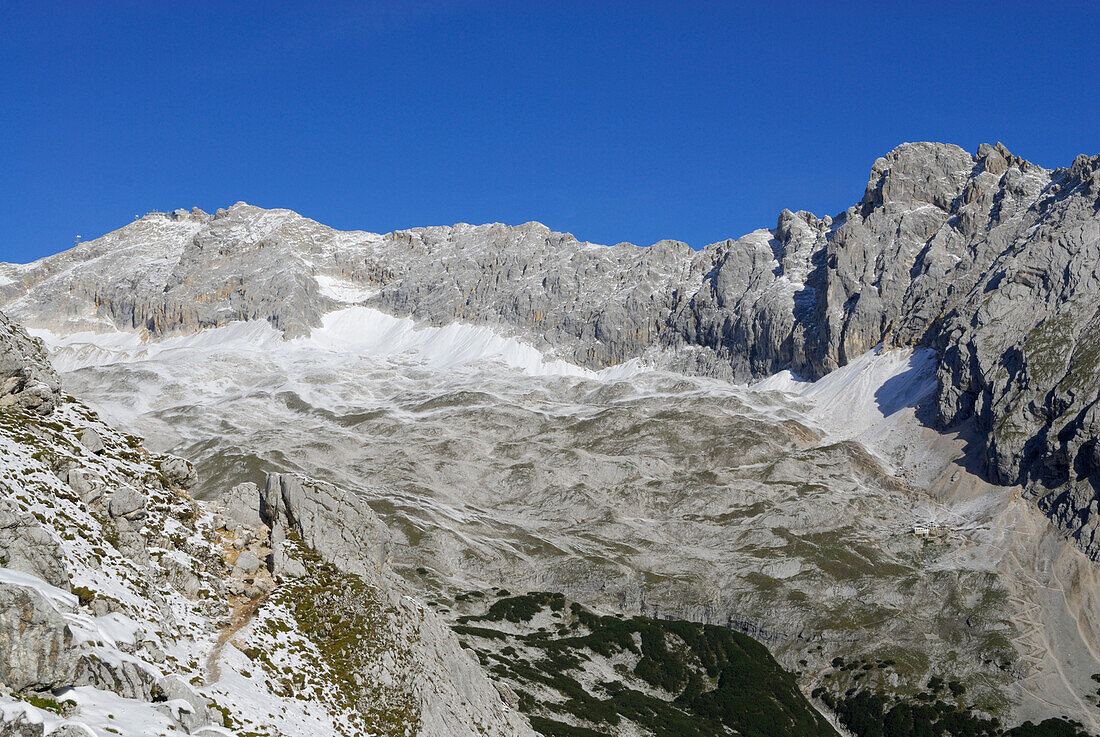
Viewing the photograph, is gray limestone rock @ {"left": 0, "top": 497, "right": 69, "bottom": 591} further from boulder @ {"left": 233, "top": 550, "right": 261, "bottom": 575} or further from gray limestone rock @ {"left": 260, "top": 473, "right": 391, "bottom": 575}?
gray limestone rock @ {"left": 260, "top": 473, "right": 391, "bottom": 575}

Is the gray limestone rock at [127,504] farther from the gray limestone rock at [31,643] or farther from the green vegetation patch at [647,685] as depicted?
the green vegetation patch at [647,685]

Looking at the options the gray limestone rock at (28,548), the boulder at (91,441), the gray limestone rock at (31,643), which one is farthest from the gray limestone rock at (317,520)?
the gray limestone rock at (31,643)

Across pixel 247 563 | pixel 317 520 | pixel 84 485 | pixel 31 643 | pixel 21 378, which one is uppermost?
pixel 21 378

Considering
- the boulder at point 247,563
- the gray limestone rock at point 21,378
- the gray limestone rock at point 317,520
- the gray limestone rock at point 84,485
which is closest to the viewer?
the gray limestone rock at point 84,485

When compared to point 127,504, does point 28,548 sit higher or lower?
lower

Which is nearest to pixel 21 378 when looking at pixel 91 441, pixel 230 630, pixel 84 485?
pixel 91 441

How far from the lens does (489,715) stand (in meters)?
57.1

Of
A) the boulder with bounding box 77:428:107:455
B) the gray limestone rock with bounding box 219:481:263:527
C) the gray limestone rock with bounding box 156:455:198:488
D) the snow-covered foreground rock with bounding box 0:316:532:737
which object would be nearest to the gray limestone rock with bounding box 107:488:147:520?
the snow-covered foreground rock with bounding box 0:316:532:737

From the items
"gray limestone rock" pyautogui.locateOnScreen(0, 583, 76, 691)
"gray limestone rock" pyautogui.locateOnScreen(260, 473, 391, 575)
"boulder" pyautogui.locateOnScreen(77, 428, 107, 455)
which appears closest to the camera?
"gray limestone rock" pyautogui.locateOnScreen(0, 583, 76, 691)

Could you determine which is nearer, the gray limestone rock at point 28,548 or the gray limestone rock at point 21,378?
the gray limestone rock at point 28,548

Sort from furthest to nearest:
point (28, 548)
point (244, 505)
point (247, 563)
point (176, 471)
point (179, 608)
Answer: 1. point (244, 505)
2. point (176, 471)
3. point (247, 563)
4. point (179, 608)
5. point (28, 548)

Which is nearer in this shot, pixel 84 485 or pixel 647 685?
pixel 84 485

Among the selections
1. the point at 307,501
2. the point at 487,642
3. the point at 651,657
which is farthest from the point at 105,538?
the point at 651,657

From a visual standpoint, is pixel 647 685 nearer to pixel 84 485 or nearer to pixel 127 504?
pixel 127 504
